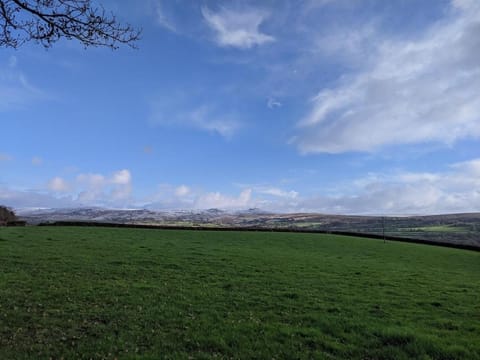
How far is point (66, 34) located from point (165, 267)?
1257 centimetres

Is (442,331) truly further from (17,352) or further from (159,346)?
(17,352)

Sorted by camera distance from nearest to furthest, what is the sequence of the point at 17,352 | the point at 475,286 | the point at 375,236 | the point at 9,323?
the point at 17,352
the point at 9,323
the point at 475,286
the point at 375,236

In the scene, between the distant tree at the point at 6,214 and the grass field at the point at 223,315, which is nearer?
the grass field at the point at 223,315

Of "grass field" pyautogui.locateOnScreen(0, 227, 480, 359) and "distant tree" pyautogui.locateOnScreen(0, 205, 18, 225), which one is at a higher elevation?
"distant tree" pyautogui.locateOnScreen(0, 205, 18, 225)

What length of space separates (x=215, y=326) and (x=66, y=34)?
8.05 meters

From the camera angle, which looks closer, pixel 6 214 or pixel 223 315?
pixel 223 315

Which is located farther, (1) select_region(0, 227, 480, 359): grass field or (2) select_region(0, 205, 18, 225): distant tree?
(2) select_region(0, 205, 18, 225): distant tree

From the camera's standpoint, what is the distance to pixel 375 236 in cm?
5944

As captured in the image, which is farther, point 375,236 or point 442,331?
point 375,236

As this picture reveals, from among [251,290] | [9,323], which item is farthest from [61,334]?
[251,290]

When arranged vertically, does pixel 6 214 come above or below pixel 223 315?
above

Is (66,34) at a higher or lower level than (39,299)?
higher

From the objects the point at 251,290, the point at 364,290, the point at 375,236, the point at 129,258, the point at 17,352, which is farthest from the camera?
the point at 375,236

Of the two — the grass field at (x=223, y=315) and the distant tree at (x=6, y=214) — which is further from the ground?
the distant tree at (x=6, y=214)
